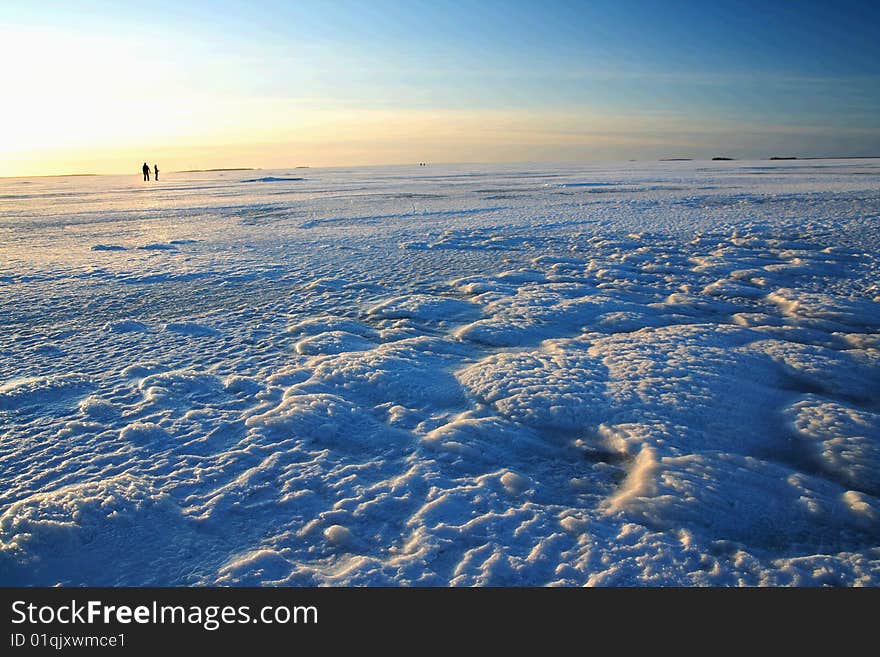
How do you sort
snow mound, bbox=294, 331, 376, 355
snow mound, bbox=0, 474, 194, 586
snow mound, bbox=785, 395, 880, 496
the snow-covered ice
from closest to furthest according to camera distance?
snow mound, bbox=0, 474, 194, 586
the snow-covered ice
snow mound, bbox=785, 395, 880, 496
snow mound, bbox=294, 331, 376, 355

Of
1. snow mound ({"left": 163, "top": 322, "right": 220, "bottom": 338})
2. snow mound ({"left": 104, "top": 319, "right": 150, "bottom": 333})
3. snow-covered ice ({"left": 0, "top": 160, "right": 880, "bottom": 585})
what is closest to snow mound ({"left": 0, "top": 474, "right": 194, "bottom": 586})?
snow-covered ice ({"left": 0, "top": 160, "right": 880, "bottom": 585})

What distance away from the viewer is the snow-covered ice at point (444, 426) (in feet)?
7.29

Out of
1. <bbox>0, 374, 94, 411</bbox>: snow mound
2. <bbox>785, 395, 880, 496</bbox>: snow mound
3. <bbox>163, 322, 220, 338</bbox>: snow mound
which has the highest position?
<bbox>163, 322, 220, 338</bbox>: snow mound

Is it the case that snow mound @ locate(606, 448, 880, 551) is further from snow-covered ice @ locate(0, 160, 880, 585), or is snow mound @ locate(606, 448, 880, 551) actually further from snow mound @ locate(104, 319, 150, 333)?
snow mound @ locate(104, 319, 150, 333)

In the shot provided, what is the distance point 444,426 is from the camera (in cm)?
324

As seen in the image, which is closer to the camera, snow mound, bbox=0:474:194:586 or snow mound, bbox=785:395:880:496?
snow mound, bbox=0:474:194:586

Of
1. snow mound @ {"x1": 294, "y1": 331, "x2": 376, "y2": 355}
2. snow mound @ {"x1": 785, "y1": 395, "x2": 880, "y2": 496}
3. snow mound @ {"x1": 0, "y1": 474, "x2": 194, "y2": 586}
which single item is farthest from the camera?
snow mound @ {"x1": 294, "y1": 331, "x2": 376, "y2": 355}

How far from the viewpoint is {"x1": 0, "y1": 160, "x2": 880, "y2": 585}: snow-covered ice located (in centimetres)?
222

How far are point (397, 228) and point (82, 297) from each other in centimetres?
667

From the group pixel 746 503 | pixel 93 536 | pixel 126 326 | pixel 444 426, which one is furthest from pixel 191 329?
pixel 746 503

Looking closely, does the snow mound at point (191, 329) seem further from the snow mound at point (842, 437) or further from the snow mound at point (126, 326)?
the snow mound at point (842, 437)

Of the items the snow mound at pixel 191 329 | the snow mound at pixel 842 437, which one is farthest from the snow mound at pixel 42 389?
the snow mound at pixel 842 437
